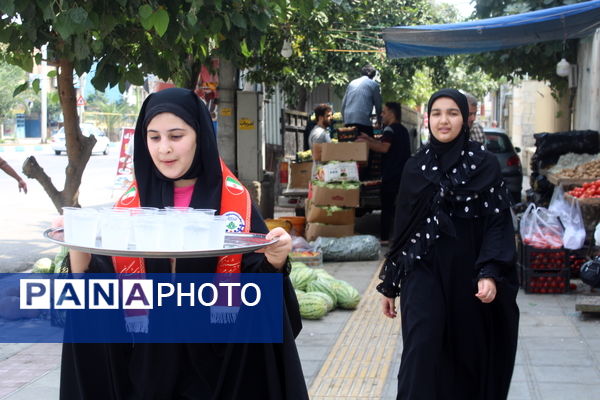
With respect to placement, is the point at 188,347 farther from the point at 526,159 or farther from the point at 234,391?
the point at 526,159

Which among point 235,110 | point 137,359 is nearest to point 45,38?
point 137,359

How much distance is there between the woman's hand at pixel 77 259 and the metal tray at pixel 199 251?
25 mm

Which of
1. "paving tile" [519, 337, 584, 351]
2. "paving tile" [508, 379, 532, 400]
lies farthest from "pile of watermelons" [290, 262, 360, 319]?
"paving tile" [508, 379, 532, 400]

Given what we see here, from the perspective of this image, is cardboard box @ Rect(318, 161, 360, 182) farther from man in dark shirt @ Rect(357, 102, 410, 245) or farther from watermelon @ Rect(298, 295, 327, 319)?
watermelon @ Rect(298, 295, 327, 319)

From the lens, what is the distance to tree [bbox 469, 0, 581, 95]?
14.5 meters

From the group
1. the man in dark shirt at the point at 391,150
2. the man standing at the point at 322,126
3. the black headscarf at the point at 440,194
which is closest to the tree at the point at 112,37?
the black headscarf at the point at 440,194

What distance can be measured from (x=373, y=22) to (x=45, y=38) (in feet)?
45.6

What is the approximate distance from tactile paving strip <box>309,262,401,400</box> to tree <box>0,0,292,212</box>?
2186 mm

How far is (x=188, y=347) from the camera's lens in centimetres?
286

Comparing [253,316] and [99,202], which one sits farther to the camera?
[99,202]

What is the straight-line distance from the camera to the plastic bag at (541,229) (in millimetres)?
8148

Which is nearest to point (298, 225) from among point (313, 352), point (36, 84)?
point (313, 352)

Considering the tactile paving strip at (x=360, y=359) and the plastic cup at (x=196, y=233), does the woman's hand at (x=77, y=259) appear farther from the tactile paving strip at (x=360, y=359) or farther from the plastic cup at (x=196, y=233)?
the tactile paving strip at (x=360, y=359)

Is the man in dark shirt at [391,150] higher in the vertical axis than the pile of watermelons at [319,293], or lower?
higher
